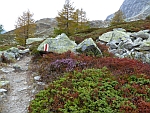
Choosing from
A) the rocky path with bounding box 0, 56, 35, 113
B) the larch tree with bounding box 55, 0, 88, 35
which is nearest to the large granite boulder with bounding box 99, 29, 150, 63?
the rocky path with bounding box 0, 56, 35, 113

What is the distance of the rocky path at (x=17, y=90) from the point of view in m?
8.90

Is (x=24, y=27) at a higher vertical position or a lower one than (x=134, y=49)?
higher

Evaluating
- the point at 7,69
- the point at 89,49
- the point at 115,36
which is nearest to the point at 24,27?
the point at 115,36

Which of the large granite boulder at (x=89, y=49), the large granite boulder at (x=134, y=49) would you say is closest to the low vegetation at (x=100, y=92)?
the large granite boulder at (x=134, y=49)

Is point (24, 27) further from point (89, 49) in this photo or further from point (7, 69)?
point (89, 49)

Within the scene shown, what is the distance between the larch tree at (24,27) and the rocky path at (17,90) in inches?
1199

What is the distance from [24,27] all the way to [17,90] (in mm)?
35471

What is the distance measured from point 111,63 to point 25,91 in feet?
14.3

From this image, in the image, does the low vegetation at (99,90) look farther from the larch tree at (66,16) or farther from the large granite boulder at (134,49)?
the larch tree at (66,16)

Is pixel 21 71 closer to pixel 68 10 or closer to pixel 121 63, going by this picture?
pixel 121 63

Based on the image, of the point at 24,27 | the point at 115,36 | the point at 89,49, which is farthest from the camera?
the point at 24,27

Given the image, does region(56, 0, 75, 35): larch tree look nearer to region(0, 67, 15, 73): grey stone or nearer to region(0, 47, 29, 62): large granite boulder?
region(0, 47, 29, 62): large granite boulder

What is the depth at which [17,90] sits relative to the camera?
10.7m

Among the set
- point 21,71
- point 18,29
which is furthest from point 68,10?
point 21,71
